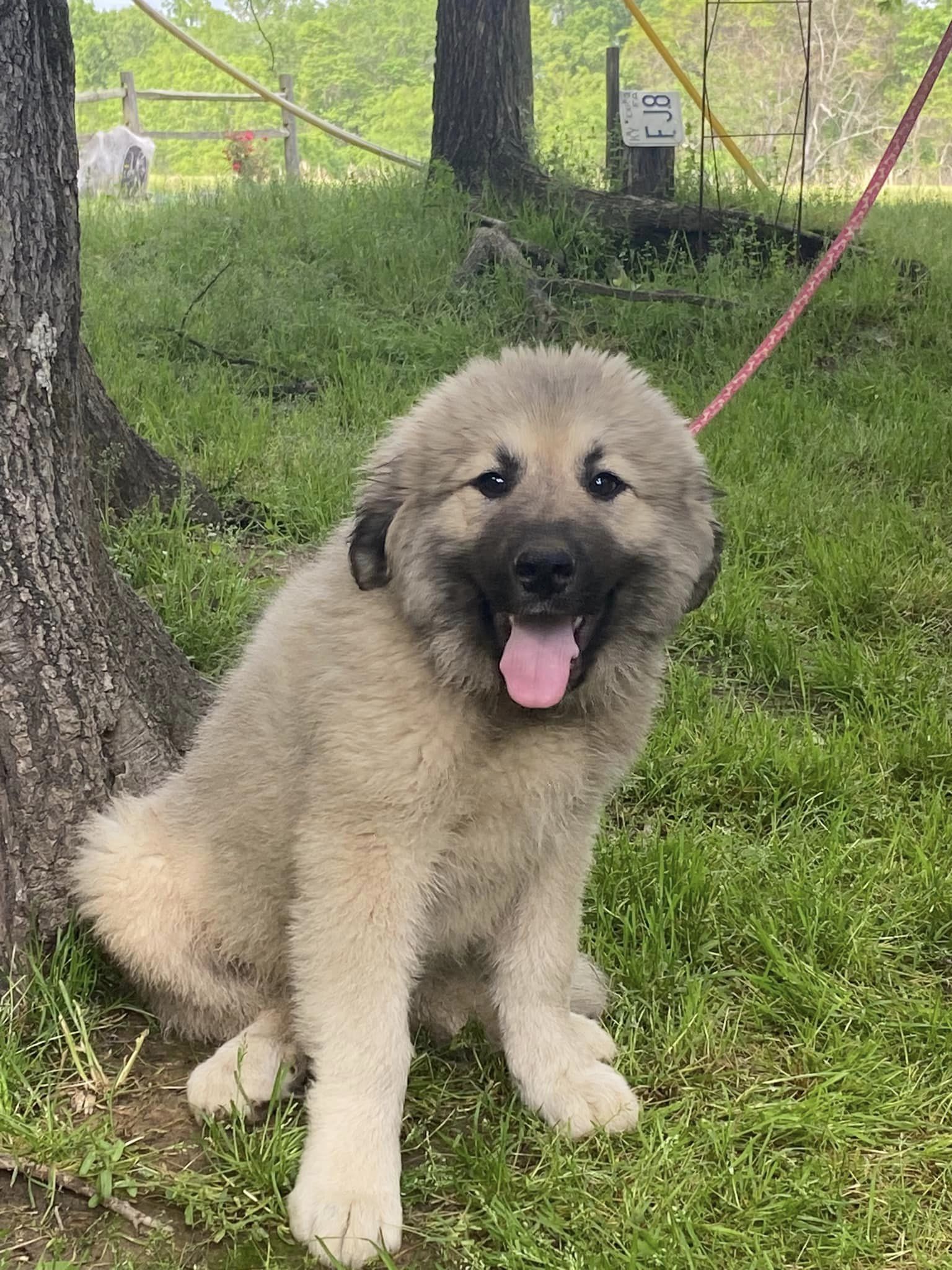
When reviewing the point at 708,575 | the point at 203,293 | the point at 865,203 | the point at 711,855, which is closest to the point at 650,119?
the point at 203,293

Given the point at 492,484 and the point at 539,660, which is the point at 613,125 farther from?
the point at 539,660

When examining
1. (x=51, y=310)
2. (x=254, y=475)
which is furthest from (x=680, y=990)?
(x=254, y=475)

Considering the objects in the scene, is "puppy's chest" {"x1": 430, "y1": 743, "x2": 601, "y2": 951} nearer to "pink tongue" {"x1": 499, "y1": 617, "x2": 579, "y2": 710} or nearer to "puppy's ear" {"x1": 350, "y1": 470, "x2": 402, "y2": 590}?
"pink tongue" {"x1": 499, "y1": 617, "x2": 579, "y2": 710}

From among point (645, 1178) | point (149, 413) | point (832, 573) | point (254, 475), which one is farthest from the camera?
point (149, 413)

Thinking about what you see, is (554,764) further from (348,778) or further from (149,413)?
(149,413)

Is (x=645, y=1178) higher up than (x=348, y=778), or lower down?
lower down

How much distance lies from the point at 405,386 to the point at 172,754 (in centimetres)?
349

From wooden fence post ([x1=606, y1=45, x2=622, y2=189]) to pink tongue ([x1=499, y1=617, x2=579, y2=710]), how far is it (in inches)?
287

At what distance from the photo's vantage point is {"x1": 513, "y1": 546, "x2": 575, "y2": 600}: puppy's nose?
1.90 meters

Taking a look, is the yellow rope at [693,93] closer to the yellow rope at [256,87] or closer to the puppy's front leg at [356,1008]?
the yellow rope at [256,87]

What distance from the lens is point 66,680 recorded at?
95.3 inches

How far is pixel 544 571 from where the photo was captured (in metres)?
1.91

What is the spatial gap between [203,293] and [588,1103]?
568 cm

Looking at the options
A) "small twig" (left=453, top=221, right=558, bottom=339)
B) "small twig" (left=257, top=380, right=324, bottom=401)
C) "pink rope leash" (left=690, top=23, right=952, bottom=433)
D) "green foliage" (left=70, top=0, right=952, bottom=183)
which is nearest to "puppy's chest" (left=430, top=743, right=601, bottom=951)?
"pink rope leash" (left=690, top=23, right=952, bottom=433)
